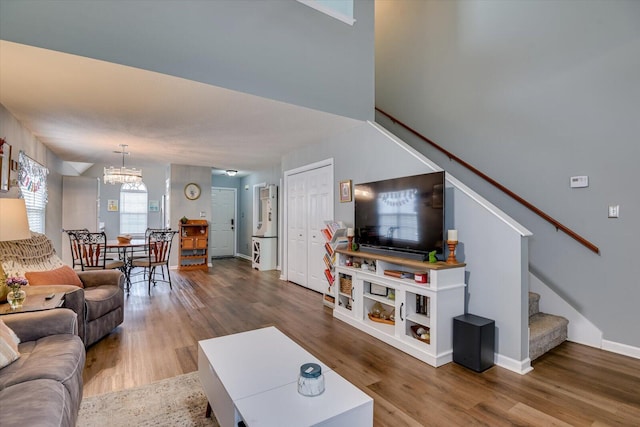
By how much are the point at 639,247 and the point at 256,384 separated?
346cm

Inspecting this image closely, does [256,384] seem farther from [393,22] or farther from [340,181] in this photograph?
[393,22]

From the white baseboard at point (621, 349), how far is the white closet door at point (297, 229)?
12.8ft

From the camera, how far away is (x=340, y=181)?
181 inches

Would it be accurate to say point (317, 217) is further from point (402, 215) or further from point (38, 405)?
point (38, 405)

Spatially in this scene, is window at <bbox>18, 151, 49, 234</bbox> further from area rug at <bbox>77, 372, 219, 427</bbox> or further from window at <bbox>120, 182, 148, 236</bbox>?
window at <bbox>120, 182, 148, 236</bbox>

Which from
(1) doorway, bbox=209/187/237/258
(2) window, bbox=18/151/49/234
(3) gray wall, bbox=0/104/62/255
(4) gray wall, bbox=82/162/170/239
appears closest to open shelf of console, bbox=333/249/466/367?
(3) gray wall, bbox=0/104/62/255

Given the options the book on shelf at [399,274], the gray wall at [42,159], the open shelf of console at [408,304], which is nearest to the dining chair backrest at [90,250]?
the gray wall at [42,159]

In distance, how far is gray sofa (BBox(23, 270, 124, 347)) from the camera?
2.55 meters

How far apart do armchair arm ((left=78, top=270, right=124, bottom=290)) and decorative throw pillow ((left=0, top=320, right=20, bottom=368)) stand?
162cm

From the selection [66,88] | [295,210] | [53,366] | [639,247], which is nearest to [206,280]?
[295,210]

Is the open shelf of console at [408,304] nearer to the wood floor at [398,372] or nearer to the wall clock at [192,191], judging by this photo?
the wood floor at [398,372]

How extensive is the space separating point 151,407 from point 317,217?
352cm

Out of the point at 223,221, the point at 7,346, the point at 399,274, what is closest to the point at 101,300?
the point at 7,346

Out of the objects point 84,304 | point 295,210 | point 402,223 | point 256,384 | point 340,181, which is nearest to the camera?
point 256,384
